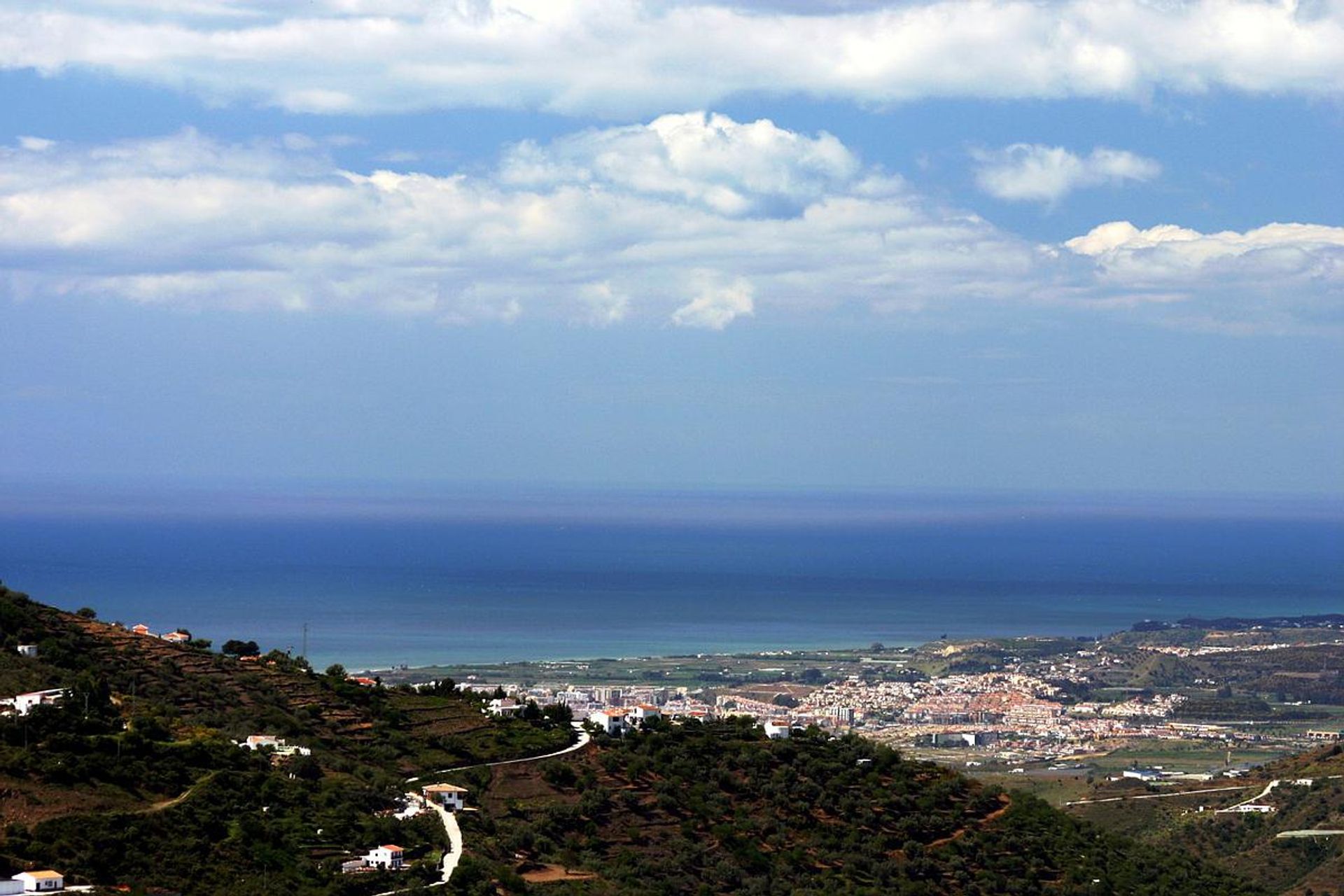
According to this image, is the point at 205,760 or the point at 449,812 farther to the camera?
the point at 449,812

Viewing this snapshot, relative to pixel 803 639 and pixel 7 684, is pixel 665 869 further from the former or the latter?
pixel 803 639

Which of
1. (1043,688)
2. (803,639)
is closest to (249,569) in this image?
(803,639)

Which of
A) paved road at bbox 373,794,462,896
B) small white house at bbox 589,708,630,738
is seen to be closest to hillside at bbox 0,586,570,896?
paved road at bbox 373,794,462,896

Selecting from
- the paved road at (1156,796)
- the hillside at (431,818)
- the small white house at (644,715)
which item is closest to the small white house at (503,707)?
the hillside at (431,818)

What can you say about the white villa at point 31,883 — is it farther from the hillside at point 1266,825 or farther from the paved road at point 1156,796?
the paved road at point 1156,796

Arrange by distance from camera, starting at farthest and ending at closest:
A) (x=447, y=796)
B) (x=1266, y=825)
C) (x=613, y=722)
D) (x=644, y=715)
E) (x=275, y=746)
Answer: (x=1266, y=825)
(x=644, y=715)
(x=613, y=722)
(x=275, y=746)
(x=447, y=796)

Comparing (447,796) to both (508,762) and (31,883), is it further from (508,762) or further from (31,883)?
(31,883)

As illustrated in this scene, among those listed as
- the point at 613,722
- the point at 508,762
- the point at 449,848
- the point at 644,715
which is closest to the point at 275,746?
the point at 508,762
